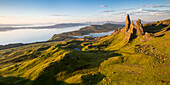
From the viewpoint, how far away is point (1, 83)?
182ft

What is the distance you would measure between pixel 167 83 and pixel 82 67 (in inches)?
1580

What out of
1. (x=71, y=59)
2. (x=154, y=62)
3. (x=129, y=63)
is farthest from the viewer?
(x=71, y=59)

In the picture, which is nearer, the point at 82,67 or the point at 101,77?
the point at 101,77

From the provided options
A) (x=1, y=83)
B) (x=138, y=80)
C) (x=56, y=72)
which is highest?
(x=138, y=80)

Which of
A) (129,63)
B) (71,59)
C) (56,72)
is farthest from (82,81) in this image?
(129,63)

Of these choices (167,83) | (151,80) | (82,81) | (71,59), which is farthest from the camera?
(71,59)

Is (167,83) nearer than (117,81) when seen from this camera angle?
Yes

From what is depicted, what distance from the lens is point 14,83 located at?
53.2 metres

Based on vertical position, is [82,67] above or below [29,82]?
above

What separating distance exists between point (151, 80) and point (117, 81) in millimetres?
12590

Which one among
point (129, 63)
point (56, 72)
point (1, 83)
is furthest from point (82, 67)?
point (1, 83)

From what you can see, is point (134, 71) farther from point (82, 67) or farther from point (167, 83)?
point (82, 67)

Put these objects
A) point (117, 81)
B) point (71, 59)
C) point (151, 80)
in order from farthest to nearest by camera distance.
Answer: point (71, 59) → point (117, 81) → point (151, 80)

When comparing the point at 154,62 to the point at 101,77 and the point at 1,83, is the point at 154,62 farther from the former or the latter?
the point at 1,83
